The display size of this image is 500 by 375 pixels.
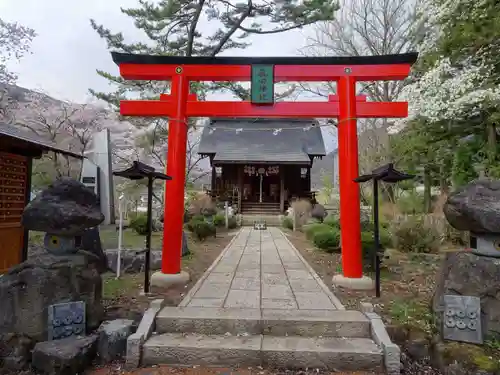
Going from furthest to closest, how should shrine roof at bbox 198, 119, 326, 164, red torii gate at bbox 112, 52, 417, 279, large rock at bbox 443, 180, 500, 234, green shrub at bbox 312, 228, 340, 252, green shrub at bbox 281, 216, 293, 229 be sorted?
shrine roof at bbox 198, 119, 326, 164, green shrub at bbox 281, 216, 293, 229, green shrub at bbox 312, 228, 340, 252, red torii gate at bbox 112, 52, 417, 279, large rock at bbox 443, 180, 500, 234

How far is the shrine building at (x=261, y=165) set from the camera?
63.6ft

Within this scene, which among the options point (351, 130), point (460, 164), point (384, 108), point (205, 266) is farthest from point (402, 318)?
point (460, 164)

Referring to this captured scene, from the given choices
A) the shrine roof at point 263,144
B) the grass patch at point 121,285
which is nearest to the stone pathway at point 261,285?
the grass patch at point 121,285

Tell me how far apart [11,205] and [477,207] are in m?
7.50

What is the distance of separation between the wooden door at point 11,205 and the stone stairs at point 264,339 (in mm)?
3973

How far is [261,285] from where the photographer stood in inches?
201

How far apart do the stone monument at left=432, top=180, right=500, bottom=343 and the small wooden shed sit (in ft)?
21.1

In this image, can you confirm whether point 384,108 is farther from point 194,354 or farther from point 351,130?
point 194,354

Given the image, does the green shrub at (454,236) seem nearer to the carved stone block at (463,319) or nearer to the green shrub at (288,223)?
the carved stone block at (463,319)

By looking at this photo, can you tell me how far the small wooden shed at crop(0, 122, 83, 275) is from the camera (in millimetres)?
5602

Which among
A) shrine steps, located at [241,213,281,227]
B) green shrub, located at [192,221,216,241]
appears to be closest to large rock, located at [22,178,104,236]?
green shrub, located at [192,221,216,241]

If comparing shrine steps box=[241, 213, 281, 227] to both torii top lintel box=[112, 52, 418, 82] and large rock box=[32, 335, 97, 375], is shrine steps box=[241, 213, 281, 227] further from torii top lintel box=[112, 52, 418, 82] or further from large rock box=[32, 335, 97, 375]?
large rock box=[32, 335, 97, 375]

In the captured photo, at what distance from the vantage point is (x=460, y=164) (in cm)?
963

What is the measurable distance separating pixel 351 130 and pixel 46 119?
1737 cm
